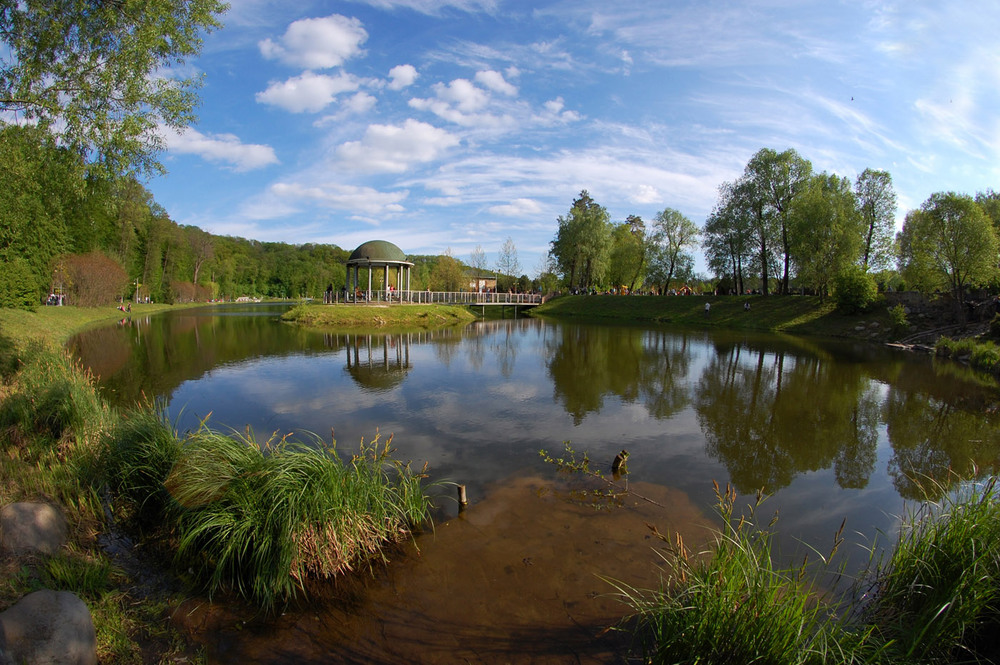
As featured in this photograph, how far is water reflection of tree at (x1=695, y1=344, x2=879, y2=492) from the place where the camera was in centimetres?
837

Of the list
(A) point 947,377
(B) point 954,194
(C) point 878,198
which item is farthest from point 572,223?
(A) point 947,377

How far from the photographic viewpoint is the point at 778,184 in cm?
3928

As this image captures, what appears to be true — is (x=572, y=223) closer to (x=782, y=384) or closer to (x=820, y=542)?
(x=782, y=384)

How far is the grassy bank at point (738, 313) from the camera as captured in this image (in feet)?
104

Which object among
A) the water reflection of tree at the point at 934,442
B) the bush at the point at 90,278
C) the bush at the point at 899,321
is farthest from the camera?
the bush at the point at 90,278

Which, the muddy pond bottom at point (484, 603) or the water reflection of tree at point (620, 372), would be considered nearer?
the muddy pond bottom at point (484, 603)

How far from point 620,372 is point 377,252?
28.6 m

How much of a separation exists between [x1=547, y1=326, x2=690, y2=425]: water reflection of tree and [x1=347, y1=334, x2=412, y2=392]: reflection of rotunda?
5449 millimetres

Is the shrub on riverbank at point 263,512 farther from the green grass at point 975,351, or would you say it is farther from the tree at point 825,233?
the tree at point 825,233

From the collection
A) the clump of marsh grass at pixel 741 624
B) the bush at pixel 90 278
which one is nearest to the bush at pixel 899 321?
the clump of marsh grass at pixel 741 624

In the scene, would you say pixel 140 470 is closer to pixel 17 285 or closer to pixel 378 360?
pixel 378 360

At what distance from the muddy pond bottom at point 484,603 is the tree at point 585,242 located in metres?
53.4

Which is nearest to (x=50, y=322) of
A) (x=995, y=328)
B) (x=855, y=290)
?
(x=995, y=328)

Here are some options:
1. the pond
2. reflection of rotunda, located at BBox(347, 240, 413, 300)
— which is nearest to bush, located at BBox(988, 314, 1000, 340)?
the pond
